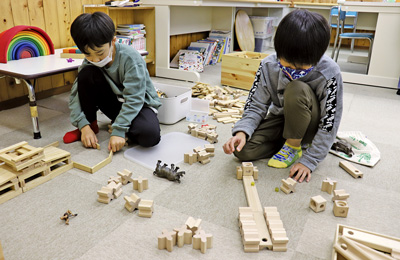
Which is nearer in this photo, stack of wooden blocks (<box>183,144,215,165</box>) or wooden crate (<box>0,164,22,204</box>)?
wooden crate (<box>0,164,22,204</box>)

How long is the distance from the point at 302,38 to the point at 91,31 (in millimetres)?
847

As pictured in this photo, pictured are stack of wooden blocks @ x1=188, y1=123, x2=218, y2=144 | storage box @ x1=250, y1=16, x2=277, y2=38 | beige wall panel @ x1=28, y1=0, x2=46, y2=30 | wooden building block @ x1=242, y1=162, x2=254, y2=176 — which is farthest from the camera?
storage box @ x1=250, y1=16, x2=277, y2=38

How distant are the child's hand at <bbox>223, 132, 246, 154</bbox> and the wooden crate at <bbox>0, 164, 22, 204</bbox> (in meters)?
0.79

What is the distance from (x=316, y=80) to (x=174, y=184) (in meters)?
0.72

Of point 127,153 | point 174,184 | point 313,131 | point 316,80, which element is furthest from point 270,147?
point 127,153

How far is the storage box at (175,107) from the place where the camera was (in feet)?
6.15

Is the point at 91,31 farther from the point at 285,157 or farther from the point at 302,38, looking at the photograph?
the point at 285,157

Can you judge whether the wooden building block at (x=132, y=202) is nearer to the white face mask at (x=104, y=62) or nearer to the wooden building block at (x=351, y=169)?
the white face mask at (x=104, y=62)

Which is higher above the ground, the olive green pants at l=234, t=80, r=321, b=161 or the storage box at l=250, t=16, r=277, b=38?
the storage box at l=250, t=16, r=277, b=38

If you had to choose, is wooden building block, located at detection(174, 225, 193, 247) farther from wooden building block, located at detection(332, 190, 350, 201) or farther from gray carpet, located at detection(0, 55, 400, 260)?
wooden building block, located at detection(332, 190, 350, 201)

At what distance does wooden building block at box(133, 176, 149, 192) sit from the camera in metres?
1.23

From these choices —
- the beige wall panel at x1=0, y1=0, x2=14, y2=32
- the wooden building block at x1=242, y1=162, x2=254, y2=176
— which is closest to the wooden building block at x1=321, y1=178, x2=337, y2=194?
the wooden building block at x1=242, y1=162, x2=254, y2=176

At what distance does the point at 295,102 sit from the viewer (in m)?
1.32

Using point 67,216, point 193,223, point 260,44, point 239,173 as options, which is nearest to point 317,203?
point 239,173
